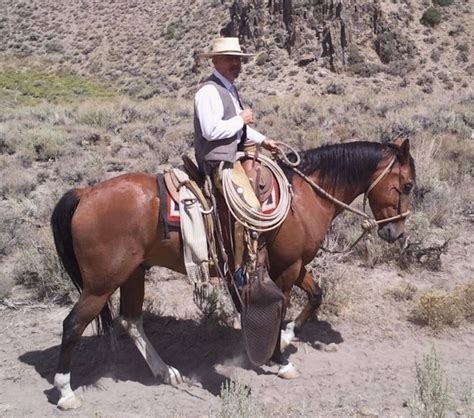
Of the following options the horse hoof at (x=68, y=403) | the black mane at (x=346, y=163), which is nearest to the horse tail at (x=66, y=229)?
the horse hoof at (x=68, y=403)

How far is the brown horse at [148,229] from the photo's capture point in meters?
3.87

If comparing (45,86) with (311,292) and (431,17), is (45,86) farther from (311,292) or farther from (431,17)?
(311,292)

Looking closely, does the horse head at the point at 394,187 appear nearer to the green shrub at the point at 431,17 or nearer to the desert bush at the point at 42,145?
the desert bush at the point at 42,145

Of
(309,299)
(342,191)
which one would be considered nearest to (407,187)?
(342,191)

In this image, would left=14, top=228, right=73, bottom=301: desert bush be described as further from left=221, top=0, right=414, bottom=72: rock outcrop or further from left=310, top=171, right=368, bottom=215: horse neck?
left=221, top=0, right=414, bottom=72: rock outcrop

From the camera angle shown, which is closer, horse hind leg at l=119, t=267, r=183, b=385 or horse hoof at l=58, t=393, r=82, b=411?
horse hoof at l=58, t=393, r=82, b=411

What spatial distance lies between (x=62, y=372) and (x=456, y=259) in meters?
4.69

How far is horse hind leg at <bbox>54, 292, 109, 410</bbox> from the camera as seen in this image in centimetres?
390

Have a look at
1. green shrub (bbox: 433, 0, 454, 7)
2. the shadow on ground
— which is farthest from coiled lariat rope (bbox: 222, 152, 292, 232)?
green shrub (bbox: 433, 0, 454, 7)

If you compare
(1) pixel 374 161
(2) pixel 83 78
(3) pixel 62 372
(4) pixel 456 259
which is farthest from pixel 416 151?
(2) pixel 83 78

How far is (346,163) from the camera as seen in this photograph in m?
4.30

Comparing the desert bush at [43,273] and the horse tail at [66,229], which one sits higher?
the horse tail at [66,229]

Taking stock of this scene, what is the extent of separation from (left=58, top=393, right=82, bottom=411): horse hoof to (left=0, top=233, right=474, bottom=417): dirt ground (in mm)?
71

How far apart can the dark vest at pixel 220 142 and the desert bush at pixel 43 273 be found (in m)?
2.69
